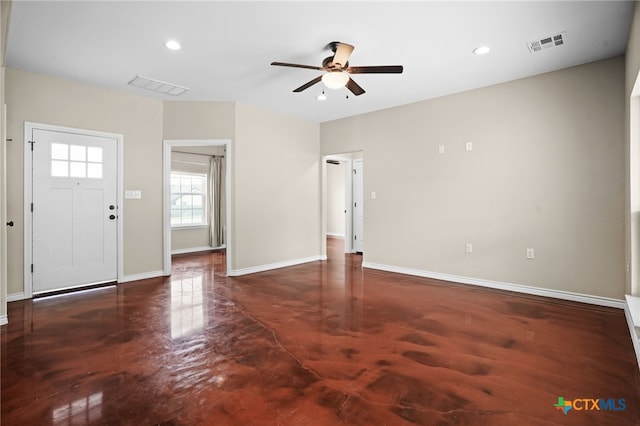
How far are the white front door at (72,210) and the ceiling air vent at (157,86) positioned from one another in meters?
0.96

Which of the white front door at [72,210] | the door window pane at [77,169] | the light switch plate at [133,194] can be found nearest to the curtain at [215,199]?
the light switch plate at [133,194]

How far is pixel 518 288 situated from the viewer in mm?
4246

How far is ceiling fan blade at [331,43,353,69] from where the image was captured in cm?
296

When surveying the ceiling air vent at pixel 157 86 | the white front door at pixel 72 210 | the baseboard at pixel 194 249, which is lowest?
the baseboard at pixel 194 249

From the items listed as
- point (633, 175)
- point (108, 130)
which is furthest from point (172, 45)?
point (633, 175)

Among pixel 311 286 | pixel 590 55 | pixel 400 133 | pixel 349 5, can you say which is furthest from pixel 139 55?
pixel 590 55

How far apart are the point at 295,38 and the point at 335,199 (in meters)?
7.61

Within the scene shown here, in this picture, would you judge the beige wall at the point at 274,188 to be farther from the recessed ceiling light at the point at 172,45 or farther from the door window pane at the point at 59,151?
the door window pane at the point at 59,151

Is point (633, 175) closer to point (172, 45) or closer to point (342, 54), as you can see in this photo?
point (342, 54)

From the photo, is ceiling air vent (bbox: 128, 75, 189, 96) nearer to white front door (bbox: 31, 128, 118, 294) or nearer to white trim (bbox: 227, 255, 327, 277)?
white front door (bbox: 31, 128, 118, 294)

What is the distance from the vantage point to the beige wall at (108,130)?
3895mm

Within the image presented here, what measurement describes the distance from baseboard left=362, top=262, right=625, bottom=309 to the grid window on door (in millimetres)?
4663

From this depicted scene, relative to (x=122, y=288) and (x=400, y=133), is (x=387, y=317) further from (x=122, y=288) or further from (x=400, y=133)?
(x=122, y=288)

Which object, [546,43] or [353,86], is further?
[353,86]
